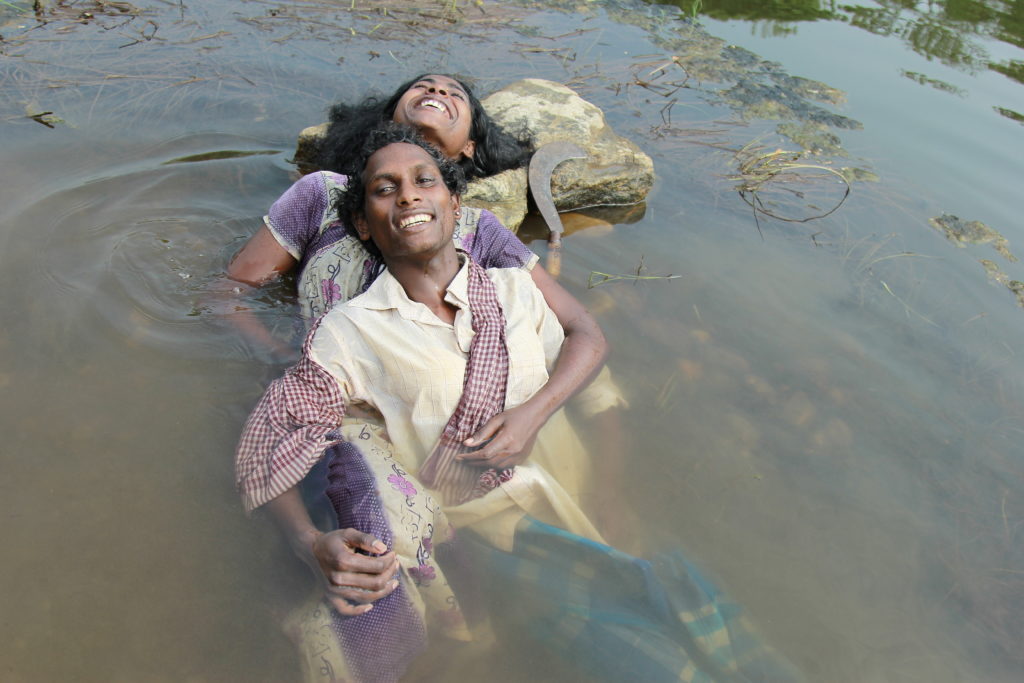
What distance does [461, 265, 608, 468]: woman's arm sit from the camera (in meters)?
2.19

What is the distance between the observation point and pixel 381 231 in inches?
89.1

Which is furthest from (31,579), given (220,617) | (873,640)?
(873,640)

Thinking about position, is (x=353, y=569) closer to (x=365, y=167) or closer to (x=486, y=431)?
(x=486, y=431)

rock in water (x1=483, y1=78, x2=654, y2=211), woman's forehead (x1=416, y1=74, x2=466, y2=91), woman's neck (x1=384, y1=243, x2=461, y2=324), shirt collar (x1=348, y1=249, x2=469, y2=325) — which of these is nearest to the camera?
shirt collar (x1=348, y1=249, x2=469, y2=325)

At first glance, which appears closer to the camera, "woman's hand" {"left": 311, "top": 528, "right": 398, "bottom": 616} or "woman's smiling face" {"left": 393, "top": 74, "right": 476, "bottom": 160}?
"woman's hand" {"left": 311, "top": 528, "right": 398, "bottom": 616}

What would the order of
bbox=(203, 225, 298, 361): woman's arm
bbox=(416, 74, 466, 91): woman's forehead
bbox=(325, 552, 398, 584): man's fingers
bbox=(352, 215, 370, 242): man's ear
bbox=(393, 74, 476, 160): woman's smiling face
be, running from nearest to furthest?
bbox=(325, 552, 398, 584): man's fingers
bbox=(352, 215, 370, 242): man's ear
bbox=(203, 225, 298, 361): woman's arm
bbox=(393, 74, 476, 160): woman's smiling face
bbox=(416, 74, 466, 91): woman's forehead

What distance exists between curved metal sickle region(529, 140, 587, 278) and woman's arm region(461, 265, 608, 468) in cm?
92

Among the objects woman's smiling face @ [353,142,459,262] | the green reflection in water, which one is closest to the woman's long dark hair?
woman's smiling face @ [353,142,459,262]

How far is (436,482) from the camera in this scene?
221 cm

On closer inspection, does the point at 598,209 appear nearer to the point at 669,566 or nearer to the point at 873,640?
the point at 669,566

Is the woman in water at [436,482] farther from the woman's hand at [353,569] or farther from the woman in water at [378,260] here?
the woman in water at [378,260]

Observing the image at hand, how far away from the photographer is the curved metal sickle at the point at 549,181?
3703mm

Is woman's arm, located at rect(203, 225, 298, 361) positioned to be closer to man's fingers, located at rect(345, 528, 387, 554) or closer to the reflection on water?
the reflection on water

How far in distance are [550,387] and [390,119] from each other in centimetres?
145
